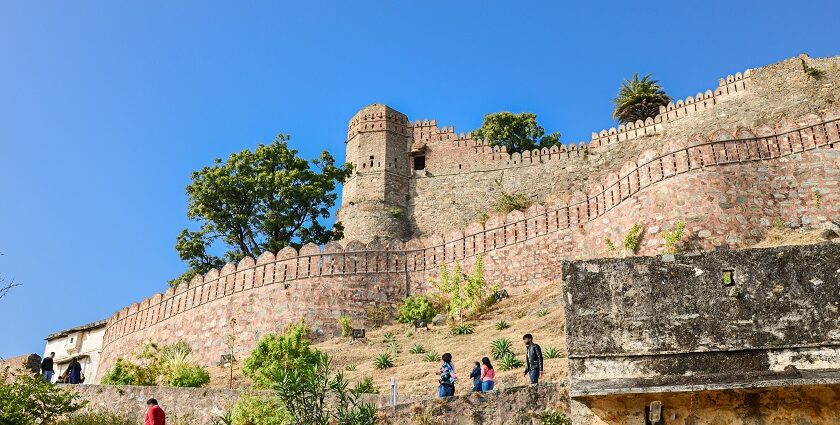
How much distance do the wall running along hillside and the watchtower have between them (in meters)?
12.0

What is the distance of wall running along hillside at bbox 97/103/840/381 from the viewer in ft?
65.1

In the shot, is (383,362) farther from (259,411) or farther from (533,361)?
(259,411)

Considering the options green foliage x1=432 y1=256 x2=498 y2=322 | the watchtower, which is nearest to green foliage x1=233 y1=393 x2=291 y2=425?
green foliage x1=432 y1=256 x2=498 y2=322

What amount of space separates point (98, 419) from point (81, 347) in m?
18.4

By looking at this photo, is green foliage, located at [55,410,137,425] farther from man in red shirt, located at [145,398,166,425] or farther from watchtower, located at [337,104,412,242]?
watchtower, located at [337,104,412,242]

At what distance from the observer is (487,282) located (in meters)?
22.9

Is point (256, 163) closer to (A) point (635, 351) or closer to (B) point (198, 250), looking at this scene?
(B) point (198, 250)

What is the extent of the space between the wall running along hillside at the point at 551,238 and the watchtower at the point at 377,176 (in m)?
12.0

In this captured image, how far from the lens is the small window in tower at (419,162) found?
132 ft

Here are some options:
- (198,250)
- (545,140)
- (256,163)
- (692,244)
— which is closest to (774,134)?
(692,244)

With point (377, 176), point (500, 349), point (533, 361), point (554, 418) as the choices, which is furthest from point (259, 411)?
point (377, 176)

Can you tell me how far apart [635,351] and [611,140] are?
103ft

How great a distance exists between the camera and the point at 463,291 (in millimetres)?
21969

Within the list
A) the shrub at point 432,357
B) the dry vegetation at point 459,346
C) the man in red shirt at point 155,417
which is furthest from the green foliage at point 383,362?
the man in red shirt at point 155,417
